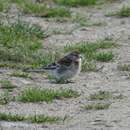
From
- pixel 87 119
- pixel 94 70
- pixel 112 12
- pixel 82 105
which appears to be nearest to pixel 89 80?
pixel 94 70

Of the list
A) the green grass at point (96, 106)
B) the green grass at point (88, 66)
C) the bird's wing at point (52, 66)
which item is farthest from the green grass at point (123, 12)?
the green grass at point (96, 106)

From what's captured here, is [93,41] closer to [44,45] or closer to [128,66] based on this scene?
[44,45]

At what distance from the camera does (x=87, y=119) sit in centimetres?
993

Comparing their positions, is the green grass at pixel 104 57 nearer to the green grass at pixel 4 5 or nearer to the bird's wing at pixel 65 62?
the bird's wing at pixel 65 62

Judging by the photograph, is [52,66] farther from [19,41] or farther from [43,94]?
[19,41]

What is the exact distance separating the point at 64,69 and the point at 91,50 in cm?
196

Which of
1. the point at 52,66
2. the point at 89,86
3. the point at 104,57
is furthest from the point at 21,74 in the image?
the point at 104,57

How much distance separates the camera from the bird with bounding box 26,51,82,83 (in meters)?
12.1

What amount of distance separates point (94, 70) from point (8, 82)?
1712 millimetres

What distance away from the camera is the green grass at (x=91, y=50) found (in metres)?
13.1

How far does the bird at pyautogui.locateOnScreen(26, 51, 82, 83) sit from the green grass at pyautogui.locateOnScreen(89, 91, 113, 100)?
3.05 feet

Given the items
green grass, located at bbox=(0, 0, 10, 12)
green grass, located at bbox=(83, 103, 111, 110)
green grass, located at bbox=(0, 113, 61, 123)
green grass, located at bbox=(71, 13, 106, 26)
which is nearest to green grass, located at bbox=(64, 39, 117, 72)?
green grass, located at bbox=(71, 13, 106, 26)

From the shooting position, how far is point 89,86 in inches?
468

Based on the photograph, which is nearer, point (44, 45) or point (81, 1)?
point (44, 45)
